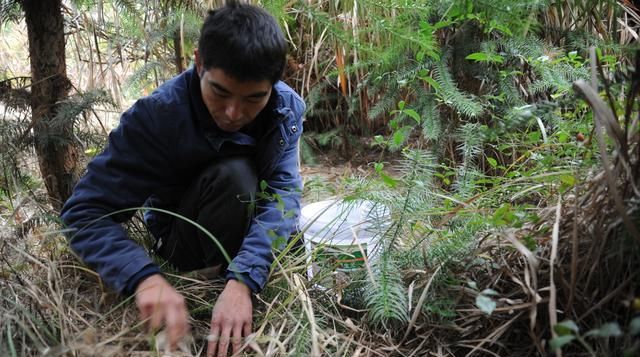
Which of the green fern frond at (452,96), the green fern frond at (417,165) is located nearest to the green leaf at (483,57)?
the green fern frond at (452,96)

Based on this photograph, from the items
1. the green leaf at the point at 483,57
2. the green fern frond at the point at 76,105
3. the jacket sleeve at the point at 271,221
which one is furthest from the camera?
the green leaf at the point at 483,57

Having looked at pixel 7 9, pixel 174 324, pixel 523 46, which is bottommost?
pixel 174 324

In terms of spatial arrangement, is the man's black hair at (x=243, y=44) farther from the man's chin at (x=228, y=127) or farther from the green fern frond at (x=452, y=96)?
the green fern frond at (x=452, y=96)

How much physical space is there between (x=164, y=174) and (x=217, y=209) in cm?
19

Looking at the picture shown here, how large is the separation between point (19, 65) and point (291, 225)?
3.16 metres

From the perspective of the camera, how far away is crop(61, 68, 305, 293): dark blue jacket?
1.28m

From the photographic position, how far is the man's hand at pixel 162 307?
1085 mm

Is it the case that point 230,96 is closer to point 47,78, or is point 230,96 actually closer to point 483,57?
point 47,78

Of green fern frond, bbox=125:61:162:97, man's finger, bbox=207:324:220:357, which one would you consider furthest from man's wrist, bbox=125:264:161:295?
green fern frond, bbox=125:61:162:97

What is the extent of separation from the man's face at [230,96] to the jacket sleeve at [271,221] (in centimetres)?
21

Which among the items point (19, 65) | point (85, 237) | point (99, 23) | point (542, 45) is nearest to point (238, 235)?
point (85, 237)

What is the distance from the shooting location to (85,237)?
51.1 inches

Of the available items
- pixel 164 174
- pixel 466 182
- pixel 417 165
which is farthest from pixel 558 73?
pixel 164 174

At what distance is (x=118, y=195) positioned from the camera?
138 cm
